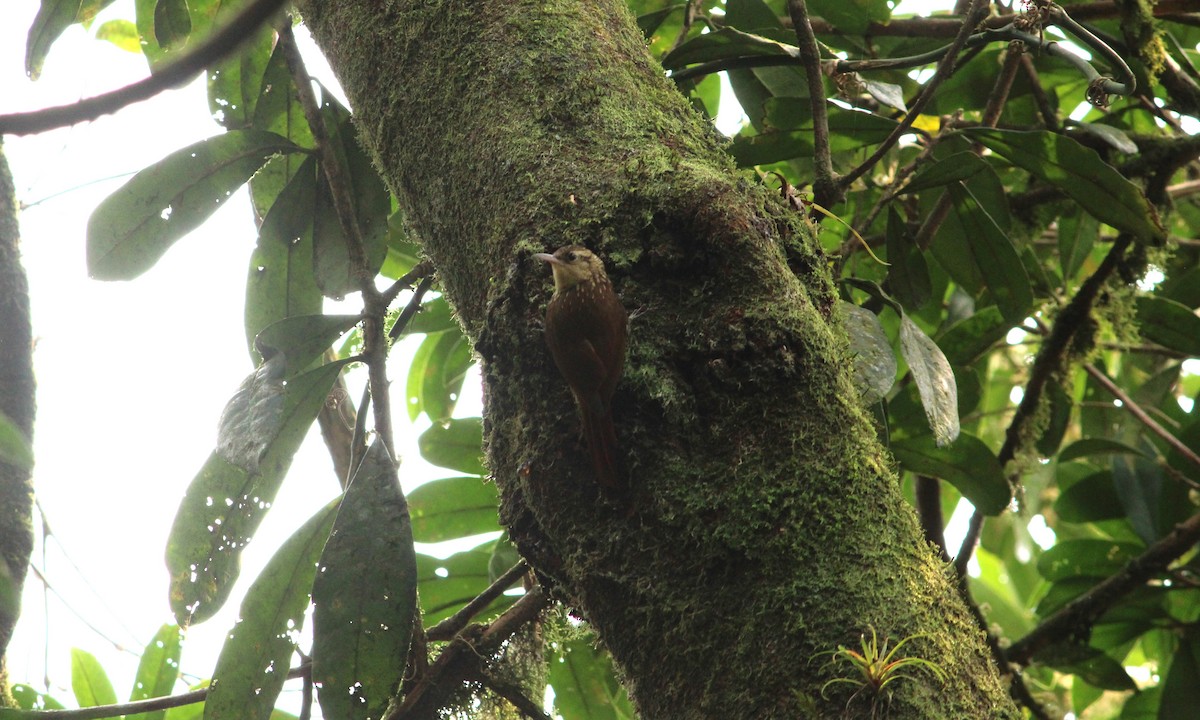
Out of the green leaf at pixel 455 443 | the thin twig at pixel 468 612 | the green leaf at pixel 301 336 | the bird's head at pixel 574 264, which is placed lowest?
the thin twig at pixel 468 612

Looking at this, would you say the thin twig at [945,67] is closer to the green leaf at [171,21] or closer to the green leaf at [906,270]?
the green leaf at [906,270]

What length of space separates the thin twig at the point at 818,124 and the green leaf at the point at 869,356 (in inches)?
9.1

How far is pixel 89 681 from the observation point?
3.47 meters

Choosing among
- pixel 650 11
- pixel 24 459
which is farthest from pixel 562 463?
pixel 650 11

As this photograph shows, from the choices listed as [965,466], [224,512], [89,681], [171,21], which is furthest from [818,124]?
[89,681]

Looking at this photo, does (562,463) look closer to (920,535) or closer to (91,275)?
(920,535)

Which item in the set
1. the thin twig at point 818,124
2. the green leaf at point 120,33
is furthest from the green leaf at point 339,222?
the green leaf at point 120,33

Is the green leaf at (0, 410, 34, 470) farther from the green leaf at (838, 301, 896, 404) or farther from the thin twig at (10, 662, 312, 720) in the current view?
the green leaf at (838, 301, 896, 404)

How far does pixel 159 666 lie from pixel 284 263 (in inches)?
55.6

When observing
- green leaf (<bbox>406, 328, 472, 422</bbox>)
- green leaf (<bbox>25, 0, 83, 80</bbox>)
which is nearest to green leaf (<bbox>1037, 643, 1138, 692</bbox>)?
green leaf (<bbox>406, 328, 472, 422</bbox>)

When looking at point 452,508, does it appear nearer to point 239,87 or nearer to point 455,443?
point 455,443

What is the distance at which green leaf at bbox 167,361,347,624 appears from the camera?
2.39 m

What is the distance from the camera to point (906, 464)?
2775 millimetres

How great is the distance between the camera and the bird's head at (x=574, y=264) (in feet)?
5.04
